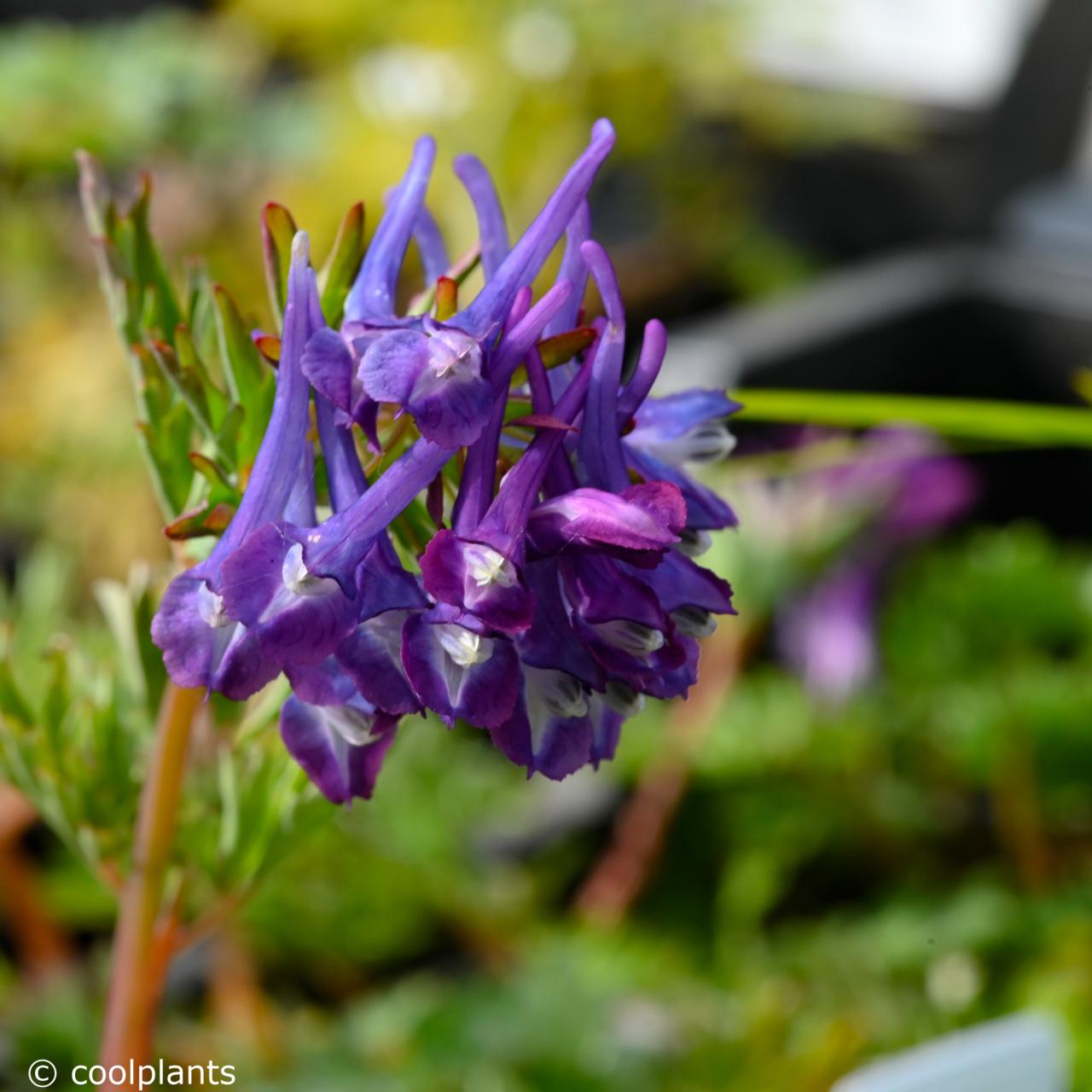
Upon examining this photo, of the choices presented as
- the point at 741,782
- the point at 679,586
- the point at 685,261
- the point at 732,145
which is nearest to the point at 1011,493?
the point at 741,782

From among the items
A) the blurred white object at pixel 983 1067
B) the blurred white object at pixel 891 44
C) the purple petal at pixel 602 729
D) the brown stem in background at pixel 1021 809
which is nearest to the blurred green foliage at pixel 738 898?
the brown stem in background at pixel 1021 809

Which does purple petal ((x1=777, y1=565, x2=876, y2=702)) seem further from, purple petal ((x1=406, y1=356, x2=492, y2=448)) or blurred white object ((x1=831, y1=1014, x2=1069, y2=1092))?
purple petal ((x1=406, y1=356, x2=492, y2=448))

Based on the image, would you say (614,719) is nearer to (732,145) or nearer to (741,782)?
(741,782)

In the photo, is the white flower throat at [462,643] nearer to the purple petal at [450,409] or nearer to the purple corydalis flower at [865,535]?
the purple petal at [450,409]

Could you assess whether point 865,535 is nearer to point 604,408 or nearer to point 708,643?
point 708,643

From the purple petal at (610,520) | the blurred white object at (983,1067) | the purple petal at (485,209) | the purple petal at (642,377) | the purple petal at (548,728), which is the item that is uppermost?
the purple petal at (485,209)
